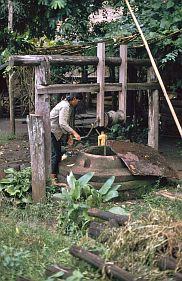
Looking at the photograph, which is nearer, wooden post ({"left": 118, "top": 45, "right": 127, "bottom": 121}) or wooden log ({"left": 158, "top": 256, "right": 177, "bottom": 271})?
wooden log ({"left": 158, "top": 256, "right": 177, "bottom": 271})

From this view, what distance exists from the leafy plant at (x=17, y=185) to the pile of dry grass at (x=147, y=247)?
3.71 metres

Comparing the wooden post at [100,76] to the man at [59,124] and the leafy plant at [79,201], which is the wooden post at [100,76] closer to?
the man at [59,124]

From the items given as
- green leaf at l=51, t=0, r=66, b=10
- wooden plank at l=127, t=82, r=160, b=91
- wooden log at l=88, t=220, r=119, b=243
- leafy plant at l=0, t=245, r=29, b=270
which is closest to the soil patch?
wooden plank at l=127, t=82, r=160, b=91

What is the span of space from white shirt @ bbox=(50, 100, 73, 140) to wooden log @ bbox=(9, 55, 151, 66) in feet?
2.69

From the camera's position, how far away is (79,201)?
7.34m

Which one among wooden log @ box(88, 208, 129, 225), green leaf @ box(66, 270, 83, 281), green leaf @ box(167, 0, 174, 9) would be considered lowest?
green leaf @ box(66, 270, 83, 281)

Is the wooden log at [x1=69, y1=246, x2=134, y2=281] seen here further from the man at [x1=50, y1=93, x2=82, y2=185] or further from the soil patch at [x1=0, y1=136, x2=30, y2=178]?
the soil patch at [x1=0, y1=136, x2=30, y2=178]

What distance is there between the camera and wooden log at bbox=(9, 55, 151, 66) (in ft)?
26.6

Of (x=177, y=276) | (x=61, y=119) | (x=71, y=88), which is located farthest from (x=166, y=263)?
(x=61, y=119)

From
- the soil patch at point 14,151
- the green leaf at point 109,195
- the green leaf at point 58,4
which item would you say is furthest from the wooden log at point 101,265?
the soil patch at point 14,151

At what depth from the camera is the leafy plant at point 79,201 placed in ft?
22.5

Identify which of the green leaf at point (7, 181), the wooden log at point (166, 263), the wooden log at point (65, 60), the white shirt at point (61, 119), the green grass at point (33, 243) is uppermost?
the wooden log at point (65, 60)

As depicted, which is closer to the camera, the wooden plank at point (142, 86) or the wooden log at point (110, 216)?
the wooden log at point (110, 216)

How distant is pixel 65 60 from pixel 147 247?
500cm
